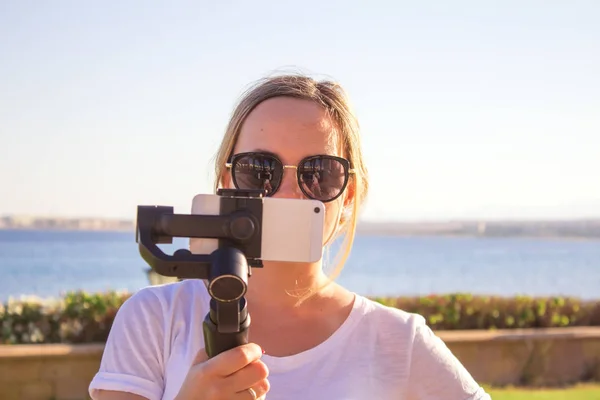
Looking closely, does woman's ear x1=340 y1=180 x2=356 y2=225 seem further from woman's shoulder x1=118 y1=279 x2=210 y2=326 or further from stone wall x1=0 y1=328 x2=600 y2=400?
stone wall x1=0 y1=328 x2=600 y2=400

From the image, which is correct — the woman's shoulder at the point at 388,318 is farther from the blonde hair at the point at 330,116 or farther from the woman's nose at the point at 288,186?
the woman's nose at the point at 288,186

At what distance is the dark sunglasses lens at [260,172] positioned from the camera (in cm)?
169

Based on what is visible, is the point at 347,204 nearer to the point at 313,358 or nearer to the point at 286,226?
the point at 313,358

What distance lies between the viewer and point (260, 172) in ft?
5.56

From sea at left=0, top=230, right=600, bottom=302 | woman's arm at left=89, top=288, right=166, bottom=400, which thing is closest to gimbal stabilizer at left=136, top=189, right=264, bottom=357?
woman's arm at left=89, top=288, right=166, bottom=400

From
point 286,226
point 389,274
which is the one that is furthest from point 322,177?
point 389,274

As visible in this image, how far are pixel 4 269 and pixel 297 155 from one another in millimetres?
62586

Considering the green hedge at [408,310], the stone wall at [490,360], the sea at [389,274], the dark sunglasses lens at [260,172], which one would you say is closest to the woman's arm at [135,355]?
the dark sunglasses lens at [260,172]

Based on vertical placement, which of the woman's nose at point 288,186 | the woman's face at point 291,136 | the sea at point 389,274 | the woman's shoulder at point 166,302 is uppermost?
the woman's face at point 291,136

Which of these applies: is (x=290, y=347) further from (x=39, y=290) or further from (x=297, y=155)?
(x=39, y=290)

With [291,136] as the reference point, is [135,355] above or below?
below

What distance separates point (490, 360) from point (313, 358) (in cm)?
536

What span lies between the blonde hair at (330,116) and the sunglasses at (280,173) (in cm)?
11

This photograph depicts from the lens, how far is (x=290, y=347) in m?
1.75
